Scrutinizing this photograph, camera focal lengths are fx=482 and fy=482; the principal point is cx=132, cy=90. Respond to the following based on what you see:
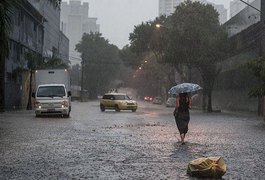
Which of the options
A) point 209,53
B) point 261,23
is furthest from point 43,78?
point 261,23

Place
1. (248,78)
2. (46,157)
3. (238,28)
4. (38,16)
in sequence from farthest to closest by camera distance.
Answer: (38,16), (238,28), (248,78), (46,157)

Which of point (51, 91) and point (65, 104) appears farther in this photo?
point (51, 91)

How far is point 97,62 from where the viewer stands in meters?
118

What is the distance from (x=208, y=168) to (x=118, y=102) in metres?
34.3

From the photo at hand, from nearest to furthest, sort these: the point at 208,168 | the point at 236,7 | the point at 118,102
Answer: the point at 208,168 → the point at 118,102 → the point at 236,7

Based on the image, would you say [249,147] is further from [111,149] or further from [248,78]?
[248,78]

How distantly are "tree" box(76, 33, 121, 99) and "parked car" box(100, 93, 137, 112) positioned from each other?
7284 cm

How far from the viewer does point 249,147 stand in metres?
14.0

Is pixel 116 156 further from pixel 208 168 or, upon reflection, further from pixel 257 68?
pixel 257 68

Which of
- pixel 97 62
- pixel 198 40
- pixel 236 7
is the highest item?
pixel 236 7

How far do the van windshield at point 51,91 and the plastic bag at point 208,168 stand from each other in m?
21.2

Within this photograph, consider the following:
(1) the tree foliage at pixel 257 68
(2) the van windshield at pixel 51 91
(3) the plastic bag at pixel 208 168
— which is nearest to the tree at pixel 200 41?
(1) the tree foliage at pixel 257 68

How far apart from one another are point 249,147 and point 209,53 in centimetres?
3153

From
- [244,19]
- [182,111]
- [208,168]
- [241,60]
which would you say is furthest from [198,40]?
[208,168]
